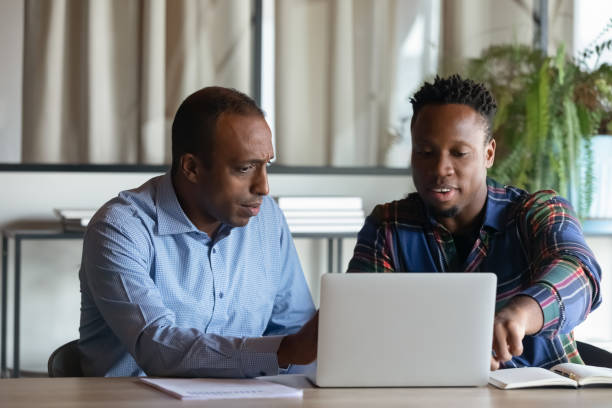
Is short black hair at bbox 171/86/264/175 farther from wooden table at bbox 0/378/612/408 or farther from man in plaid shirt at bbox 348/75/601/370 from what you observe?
wooden table at bbox 0/378/612/408

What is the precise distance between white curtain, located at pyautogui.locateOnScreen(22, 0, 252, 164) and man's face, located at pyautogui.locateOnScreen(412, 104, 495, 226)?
1.91 m

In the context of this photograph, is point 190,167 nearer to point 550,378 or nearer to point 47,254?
point 550,378

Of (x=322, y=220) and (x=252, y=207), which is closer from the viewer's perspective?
(x=252, y=207)

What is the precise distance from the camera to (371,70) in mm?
3896

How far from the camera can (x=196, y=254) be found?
1963 mm

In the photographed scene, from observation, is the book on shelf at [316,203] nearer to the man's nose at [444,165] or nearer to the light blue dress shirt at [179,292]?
the light blue dress shirt at [179,292]

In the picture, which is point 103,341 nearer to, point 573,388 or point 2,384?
point 2,384

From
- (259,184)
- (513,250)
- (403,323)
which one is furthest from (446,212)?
(403,323)

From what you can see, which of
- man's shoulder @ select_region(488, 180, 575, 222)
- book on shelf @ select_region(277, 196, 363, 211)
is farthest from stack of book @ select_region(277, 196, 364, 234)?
man's shoulder @ select_region(488, 180, 575, 222)

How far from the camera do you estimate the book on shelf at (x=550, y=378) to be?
1535mm

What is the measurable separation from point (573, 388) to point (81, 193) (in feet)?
8.28

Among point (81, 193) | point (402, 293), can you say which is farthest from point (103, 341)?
point (81, 193)

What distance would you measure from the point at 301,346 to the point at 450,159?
1.99ft

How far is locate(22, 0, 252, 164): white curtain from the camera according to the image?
354cm
